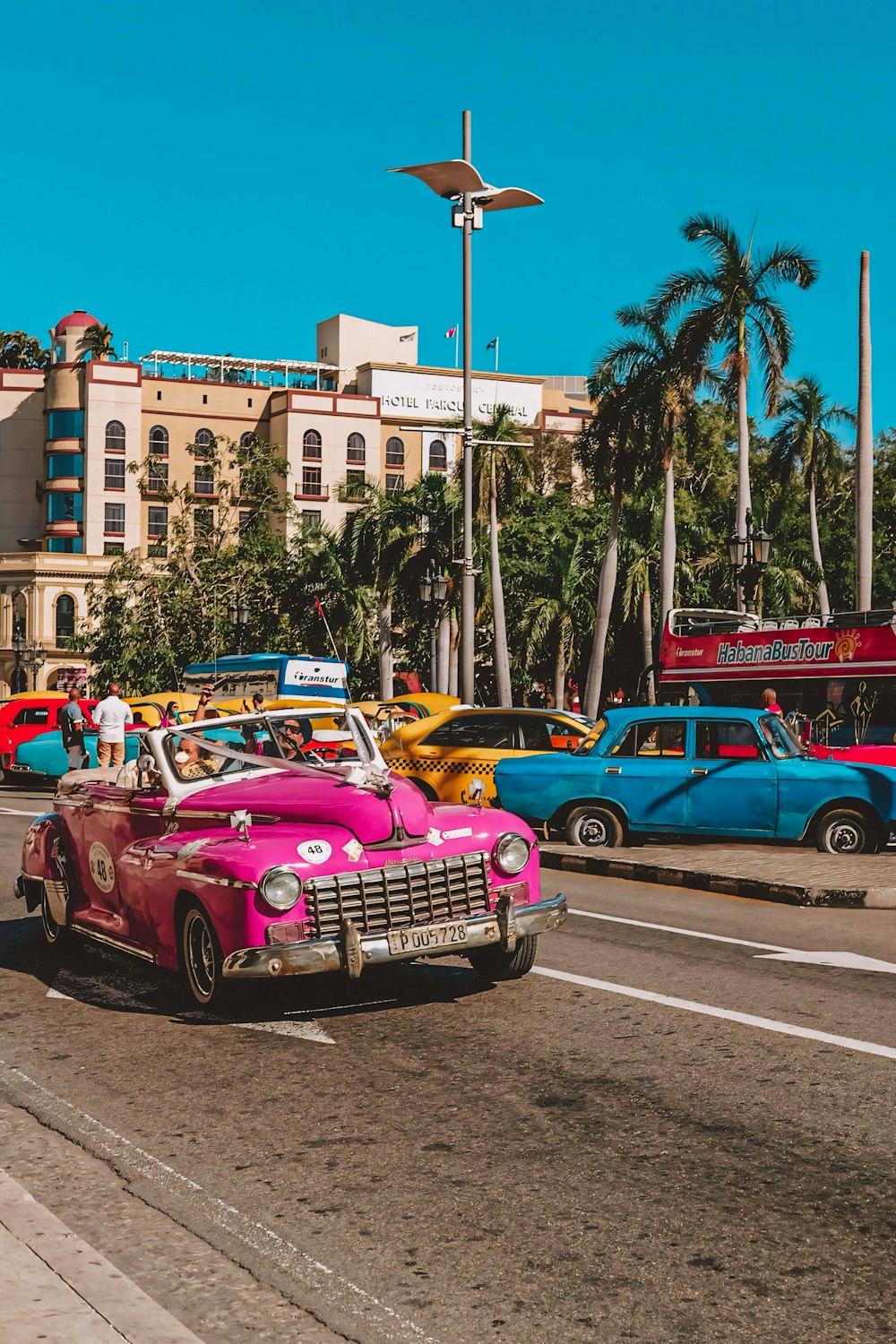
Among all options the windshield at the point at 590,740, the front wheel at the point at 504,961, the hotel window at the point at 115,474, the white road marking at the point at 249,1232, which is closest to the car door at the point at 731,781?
the windshield at the point at 590,740

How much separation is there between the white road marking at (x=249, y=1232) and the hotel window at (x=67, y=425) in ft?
275

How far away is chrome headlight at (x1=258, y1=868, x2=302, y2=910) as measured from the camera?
7.69 meters

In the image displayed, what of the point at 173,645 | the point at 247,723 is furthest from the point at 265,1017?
the point at 173,645

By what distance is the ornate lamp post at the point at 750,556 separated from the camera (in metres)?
29.3

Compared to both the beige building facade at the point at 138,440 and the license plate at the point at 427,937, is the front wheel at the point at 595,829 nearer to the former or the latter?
the license plate at the point at 427,937

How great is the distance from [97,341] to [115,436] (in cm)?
745

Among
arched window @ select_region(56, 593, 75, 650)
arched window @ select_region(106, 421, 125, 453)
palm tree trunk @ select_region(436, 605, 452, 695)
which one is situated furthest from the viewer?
arched window @ select_region(106, 421, 125, 453)

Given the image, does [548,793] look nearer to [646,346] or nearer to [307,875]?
[307,875]

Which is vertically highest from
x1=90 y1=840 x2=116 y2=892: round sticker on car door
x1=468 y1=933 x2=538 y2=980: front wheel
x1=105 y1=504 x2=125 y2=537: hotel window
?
x1=105 y1=504 x2=125 y2=537: hotel window

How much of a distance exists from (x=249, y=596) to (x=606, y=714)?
47112mm

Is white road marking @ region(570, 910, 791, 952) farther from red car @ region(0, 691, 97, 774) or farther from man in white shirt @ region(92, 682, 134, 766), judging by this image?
red car @ region(0, 691, 97, 774)

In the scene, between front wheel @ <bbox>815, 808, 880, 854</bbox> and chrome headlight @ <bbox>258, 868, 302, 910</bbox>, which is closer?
chrome headlight @ <bbox>258, 868, 302, 910</bbox>

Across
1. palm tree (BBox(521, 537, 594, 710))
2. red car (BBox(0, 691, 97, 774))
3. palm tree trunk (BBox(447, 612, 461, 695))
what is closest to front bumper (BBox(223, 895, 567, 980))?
red car (BBox(0, 691, 97, 774))

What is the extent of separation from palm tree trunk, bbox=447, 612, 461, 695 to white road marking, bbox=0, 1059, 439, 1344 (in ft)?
151
